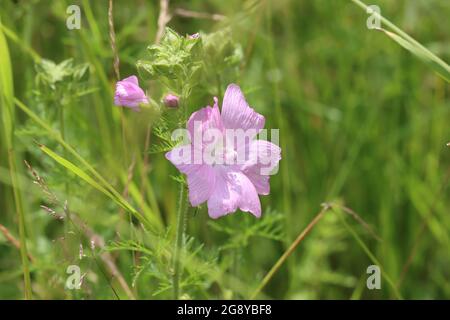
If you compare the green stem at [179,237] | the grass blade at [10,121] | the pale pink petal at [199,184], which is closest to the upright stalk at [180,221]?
the green stem at [179,237]

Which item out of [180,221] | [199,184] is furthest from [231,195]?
[180,221]

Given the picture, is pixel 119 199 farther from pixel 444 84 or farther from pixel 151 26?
pixel 444 84

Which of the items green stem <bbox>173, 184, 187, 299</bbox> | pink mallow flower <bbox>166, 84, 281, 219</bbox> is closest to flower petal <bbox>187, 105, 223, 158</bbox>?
pink mallow flower <bbox>166, 84, 281, 219</bbox>

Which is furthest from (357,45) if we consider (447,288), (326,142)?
(447,288)

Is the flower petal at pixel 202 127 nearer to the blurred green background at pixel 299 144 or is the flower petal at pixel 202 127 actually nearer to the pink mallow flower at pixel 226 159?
the pink mallow flower at pixel 226 159

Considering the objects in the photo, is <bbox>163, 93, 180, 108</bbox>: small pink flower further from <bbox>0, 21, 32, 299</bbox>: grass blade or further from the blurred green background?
the blurred green background
